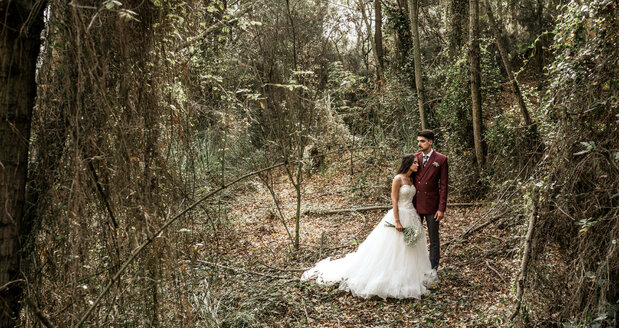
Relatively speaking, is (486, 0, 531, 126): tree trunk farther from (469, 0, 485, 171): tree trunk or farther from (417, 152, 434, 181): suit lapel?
(417, 152, 434, 181): suit lapel

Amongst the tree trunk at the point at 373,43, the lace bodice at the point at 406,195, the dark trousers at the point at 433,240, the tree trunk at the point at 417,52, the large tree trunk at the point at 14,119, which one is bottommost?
the dark trousers at the point at 433,240

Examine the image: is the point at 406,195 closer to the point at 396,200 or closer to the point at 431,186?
the point at 396,200

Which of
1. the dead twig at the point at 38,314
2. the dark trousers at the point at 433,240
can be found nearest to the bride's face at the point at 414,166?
the dark trousers at the point at 433,240

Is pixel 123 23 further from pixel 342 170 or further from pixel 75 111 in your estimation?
pixel 342 170

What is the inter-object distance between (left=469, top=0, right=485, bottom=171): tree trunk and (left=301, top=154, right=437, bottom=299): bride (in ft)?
11.6

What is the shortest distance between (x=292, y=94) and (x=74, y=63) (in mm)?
6415

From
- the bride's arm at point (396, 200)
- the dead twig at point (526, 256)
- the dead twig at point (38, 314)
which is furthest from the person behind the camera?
the bride's arm at point (396, 200)

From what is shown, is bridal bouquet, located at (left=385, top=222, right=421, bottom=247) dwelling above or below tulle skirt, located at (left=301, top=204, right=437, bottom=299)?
above

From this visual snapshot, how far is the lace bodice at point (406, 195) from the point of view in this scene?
5.70m

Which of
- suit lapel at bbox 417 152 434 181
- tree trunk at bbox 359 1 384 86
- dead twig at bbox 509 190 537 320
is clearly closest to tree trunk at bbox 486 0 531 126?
suit lapel at bbox 417 152 434 181

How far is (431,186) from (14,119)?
15.5 feet

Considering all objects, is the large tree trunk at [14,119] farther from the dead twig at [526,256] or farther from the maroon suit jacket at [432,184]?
the maroon suit jacket at [432,184]

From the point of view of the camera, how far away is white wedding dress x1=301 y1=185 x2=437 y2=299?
Answer: 5.35 metres

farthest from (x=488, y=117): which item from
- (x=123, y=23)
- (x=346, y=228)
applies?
(x=123, y=23)
